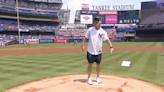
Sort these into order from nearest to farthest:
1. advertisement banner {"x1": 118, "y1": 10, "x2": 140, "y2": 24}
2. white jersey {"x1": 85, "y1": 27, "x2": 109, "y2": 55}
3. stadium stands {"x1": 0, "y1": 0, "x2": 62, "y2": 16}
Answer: white jersey {"x1": 85, "y1": 27, "x2": 109, "y2": 55} → stadium stands {"x1": 0, "y1": 0, "x2": 62, "y2": 16} → advertisement banner {"x1": 118, "y1": 10, "x2": 140, "y2": 24}

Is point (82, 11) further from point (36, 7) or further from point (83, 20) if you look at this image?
point (36, 7)

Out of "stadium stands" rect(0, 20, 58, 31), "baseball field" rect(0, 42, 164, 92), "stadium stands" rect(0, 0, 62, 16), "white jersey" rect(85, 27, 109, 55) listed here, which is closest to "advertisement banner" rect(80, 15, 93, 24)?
"stadium stands" rect(0, 20, 58, 31)

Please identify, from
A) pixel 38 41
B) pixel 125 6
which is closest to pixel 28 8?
pixel 38 41

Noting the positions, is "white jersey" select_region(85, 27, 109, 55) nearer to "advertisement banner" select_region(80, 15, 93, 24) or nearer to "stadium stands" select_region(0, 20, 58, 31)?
"stadium stands" select_region(0, 20, 58, 31)

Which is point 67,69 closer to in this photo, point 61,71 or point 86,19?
point 61,71

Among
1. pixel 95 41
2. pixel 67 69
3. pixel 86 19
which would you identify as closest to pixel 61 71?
pixel 67 69

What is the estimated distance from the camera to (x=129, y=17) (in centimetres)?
6025

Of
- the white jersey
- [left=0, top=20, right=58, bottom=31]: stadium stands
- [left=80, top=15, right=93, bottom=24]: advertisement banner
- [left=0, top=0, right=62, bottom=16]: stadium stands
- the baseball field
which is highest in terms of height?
[left=0, top=0, right=62, bottom=16]: stadium stands

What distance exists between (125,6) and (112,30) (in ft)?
38.2

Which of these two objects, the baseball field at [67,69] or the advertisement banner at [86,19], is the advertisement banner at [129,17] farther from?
the baseball field at [67,69]

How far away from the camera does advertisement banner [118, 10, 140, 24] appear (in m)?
59.2

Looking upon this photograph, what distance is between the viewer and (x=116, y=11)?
205 ft

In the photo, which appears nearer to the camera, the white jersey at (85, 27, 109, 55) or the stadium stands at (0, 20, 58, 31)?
the white jersey at (85, 27, 109, 55)

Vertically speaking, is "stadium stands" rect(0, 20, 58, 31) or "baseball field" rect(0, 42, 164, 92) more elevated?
"stadium stands" rect(0, 20, 58, 31)
